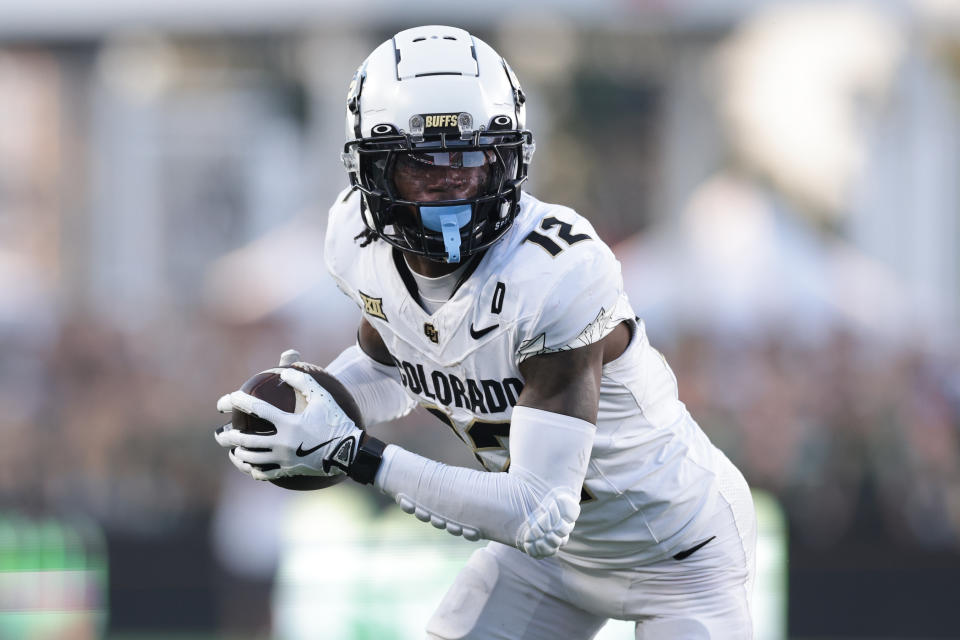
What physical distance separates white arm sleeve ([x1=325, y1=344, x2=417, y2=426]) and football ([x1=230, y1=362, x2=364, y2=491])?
47 cm

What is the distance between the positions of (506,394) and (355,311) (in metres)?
8.73

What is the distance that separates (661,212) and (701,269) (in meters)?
7.35

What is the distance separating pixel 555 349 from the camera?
128 inches

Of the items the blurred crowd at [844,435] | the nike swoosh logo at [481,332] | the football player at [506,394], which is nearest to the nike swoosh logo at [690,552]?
the football player at [506,394]

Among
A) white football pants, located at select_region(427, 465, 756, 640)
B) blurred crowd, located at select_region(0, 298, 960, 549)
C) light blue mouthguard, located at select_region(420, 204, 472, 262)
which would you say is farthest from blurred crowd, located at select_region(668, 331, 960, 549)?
light blue mouthguard, located at select_region(420, 204, 472, 262)

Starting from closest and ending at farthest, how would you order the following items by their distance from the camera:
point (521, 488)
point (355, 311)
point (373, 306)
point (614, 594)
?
point (521, 488), point (373, 306), point (614, 594), point (355, 311)

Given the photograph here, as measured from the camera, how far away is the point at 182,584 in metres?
7.60

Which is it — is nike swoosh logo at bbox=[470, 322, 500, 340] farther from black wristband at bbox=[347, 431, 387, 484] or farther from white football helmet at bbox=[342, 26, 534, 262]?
black wristband at bbox=[347, 431, 387, 484]

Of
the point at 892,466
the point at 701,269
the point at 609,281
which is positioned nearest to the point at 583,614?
the point at 609,281

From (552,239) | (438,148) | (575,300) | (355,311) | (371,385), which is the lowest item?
(355,311)

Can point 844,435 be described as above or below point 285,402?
below

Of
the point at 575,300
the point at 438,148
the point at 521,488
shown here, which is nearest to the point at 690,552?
the point at 521,488

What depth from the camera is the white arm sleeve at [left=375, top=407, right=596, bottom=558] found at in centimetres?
321

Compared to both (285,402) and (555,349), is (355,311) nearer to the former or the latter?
(285,402)
